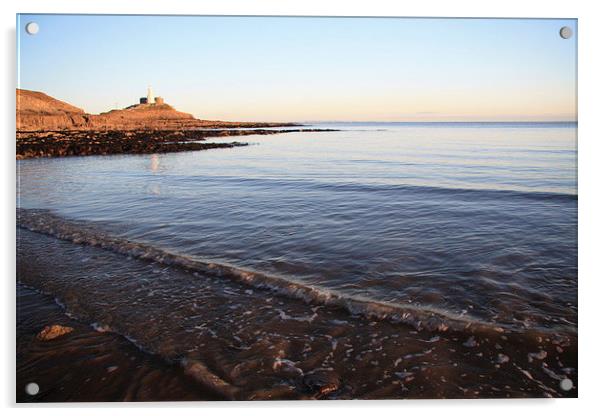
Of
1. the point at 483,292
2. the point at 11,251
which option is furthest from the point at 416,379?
the point at 11,251

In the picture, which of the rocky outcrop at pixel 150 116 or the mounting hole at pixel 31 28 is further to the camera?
the rocky outcrop at pixel 150 116

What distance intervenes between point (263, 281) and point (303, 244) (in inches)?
49.5

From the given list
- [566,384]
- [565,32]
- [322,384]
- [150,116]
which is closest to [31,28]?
[150,116]

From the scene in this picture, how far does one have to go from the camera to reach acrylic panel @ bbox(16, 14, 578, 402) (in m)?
3.64

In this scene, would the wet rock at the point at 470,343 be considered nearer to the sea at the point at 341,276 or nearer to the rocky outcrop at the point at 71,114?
the sea at the point at 341,276

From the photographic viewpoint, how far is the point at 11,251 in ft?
14.8

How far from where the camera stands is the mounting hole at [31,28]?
4.59 m

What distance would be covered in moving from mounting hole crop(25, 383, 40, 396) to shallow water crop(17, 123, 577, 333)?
214 cm

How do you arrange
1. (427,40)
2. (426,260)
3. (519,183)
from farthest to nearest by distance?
(519,183) < (426,260) < (427,40)

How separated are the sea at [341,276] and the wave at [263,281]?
0.02m

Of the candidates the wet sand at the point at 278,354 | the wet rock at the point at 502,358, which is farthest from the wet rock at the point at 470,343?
the wet rock at the point at 502,358
